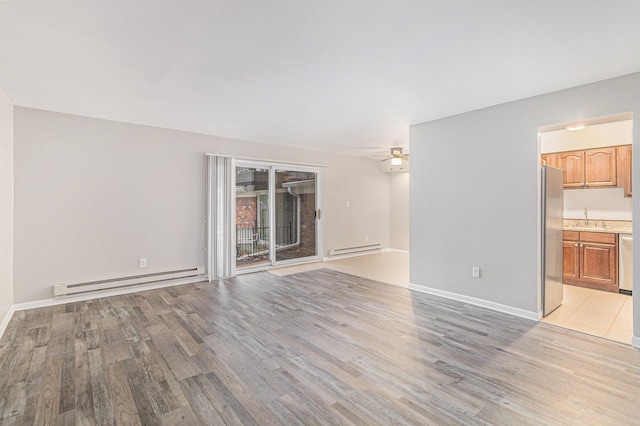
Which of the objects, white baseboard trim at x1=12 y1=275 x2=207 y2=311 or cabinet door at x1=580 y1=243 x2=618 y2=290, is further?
cabinet door at x1=580 y1=243 x2=618 y2=290

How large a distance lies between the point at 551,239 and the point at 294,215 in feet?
15.0

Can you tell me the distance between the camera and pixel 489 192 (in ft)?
12.5

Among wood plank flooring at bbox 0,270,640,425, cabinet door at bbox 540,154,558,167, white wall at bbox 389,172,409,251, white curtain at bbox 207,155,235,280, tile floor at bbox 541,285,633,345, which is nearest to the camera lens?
wood plank flooring at bbox 0,270,640,425

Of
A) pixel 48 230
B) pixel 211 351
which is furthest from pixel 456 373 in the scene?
pixel 48 230

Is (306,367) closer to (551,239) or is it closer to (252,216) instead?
(551,239)

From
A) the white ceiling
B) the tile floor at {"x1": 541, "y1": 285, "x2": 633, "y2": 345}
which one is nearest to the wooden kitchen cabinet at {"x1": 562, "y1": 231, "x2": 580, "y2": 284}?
the tile floor at {"x1": 541, "y1": 285, "x2": 633, "y2": 345}

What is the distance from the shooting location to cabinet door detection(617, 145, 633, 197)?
14.4 ft

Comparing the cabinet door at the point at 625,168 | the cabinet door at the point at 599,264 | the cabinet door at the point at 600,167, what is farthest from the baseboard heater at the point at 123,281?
the cabinet door at the point at 625,168

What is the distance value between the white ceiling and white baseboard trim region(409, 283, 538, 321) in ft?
7.98

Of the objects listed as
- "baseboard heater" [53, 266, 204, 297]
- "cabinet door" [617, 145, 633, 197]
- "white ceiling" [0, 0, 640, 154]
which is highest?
"white ceiling" [0, 0, 640, 154]

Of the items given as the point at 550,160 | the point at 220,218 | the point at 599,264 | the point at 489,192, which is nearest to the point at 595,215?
the point at 599,264

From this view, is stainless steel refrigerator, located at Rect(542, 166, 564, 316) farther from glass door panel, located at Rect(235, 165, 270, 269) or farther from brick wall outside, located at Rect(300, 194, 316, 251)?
glass door panel, located at Rect(235, 165, 270, 269)

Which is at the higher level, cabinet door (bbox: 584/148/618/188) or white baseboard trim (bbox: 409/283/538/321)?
cabinet door (bbox: 584/148/618/188)

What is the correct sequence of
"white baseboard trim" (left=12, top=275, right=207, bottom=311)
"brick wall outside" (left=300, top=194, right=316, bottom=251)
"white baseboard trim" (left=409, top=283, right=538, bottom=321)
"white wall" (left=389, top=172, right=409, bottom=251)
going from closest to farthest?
"white baseboard trim" (left=409, top=283, right=538, bottom=321), "white baseboard trim" (left=12, top=275, right=207, bottom=311), "brick wall outside" (left=300, top=194, right=316, bottom=251), "white wall" (left=389, top=172, right=409, bottom=251)
